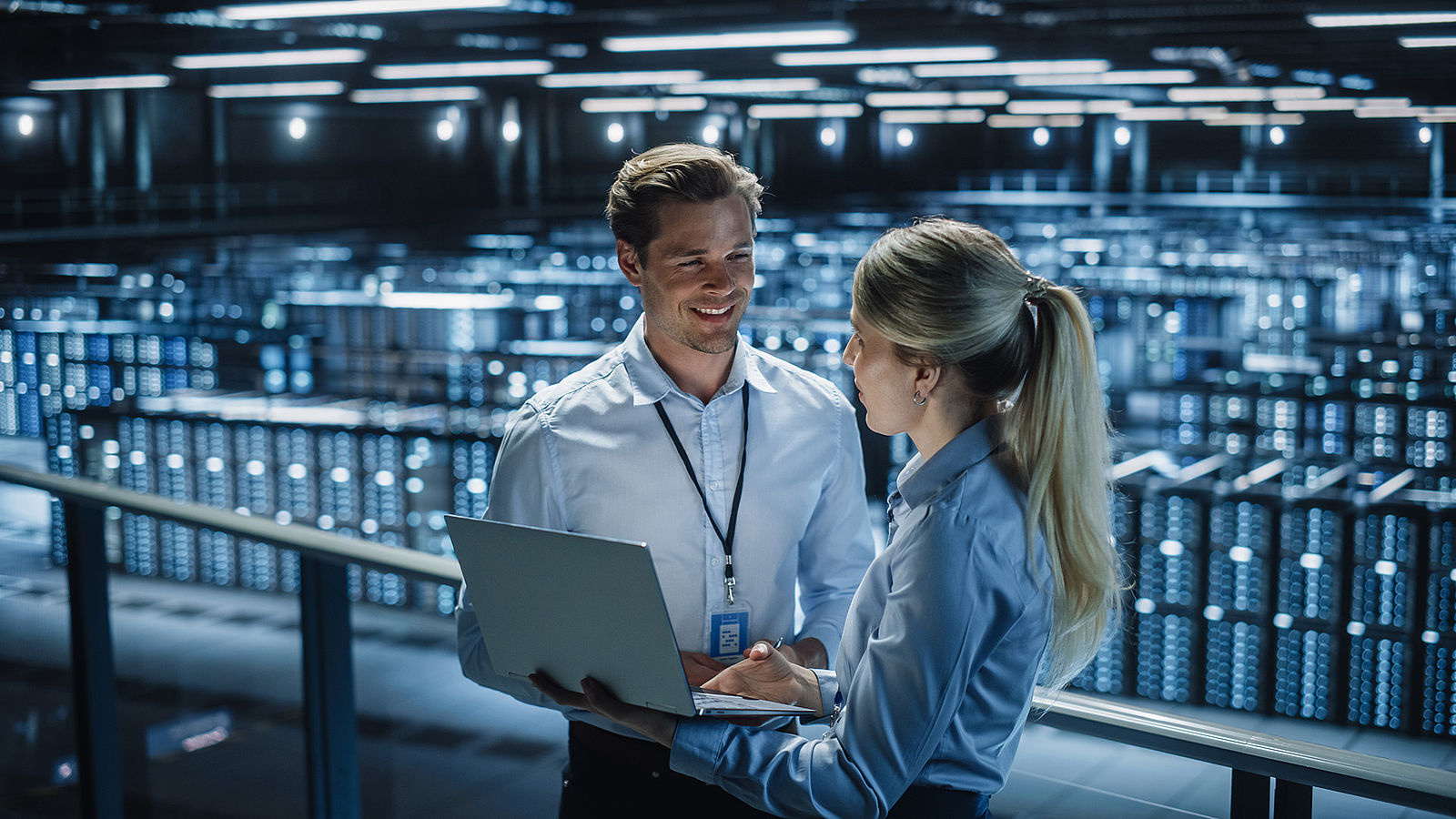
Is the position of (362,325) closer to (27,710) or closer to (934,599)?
(27,710)

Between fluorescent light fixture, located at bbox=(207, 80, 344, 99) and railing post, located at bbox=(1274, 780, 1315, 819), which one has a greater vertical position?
fluorescent light fixture, located at bbox=(207, 80, 344, 99)

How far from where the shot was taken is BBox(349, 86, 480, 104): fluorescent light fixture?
13.0 m

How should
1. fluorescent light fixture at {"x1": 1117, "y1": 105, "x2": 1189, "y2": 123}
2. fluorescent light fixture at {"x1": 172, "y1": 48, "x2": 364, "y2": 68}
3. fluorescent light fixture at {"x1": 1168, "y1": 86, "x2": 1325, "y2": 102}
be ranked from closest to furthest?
fluorescent light fixture at {"x1": 1168, "y1": 86, "x2": 1325, "y2": 102} → fluorescent light fixture at {"x1": 172, "y1": 48, "x2": 364, "y2": 68} → fluorescent light fixture at {"x1": 1117, "y1": 105, "x2": 1189, "y2": 123}

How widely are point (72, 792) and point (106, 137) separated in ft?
27.6

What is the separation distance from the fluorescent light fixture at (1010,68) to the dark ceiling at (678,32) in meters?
0.12

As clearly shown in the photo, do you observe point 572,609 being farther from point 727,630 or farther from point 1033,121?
point 1033,121

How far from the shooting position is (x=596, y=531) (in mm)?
1542

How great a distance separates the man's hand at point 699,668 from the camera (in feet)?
4.78

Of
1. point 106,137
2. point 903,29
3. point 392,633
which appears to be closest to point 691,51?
point 903,29

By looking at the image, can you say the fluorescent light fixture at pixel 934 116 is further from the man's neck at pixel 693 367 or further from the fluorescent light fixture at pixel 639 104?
the man's neck at pixel 693 367

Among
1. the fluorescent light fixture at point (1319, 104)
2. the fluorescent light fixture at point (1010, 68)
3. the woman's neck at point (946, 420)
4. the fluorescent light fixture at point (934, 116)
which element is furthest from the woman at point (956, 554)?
the fluorescent light fixture at point (1010, 68)

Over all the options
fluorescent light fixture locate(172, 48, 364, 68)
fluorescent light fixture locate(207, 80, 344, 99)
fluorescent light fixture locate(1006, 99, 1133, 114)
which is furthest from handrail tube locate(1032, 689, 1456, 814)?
fluorescent light fixture locate(1006, 99, 1133, 114)

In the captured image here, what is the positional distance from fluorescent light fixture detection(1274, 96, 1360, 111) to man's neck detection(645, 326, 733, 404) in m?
6.33

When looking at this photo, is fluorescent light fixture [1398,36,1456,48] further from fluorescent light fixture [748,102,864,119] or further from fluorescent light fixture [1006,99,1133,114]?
fluorescent light fixture [1006,99,1133,114]
